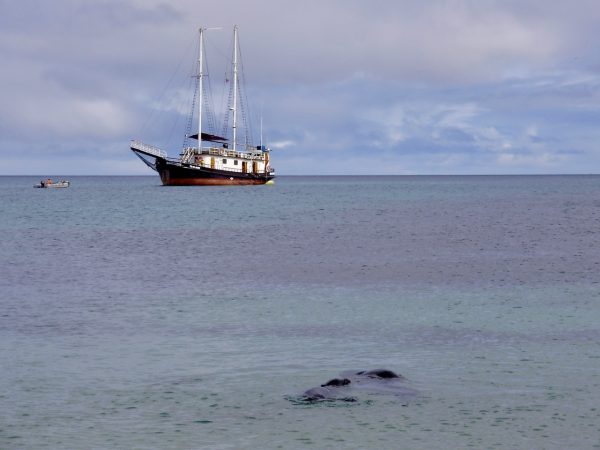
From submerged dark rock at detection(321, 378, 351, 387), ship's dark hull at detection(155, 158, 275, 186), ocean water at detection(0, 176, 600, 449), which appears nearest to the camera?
ocean water at detection(0, 176, 600, 449)

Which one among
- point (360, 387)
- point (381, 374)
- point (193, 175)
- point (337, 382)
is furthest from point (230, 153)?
point (360, 387)

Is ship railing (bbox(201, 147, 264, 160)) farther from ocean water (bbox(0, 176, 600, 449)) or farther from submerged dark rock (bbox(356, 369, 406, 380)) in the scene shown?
submerged dark rock (bbox(356, 369, 406, 380))

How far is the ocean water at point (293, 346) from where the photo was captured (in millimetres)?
13547

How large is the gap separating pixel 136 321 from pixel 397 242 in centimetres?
2747

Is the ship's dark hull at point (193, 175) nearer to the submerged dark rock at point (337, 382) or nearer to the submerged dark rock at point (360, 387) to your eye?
the submerged dark rock at point (360, 387)

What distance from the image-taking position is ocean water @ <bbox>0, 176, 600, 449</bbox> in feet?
44.4

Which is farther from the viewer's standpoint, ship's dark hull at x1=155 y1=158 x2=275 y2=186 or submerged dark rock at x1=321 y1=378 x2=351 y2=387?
ship's dark hull at x1=155 y1=158 x2=275 y2=186

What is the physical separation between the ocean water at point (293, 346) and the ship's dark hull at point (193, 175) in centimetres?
7933

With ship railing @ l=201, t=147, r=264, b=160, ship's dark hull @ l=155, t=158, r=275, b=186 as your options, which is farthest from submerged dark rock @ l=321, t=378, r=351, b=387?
ship railing @ l=201, t=147, r=264, b=160

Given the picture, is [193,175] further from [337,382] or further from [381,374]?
[337,382]

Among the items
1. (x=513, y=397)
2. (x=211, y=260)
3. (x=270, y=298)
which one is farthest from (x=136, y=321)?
(x=211, y=260)

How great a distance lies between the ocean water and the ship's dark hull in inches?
3123

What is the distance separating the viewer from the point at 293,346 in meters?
19.6

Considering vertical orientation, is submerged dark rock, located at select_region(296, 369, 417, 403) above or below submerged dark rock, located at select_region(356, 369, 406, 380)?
below
